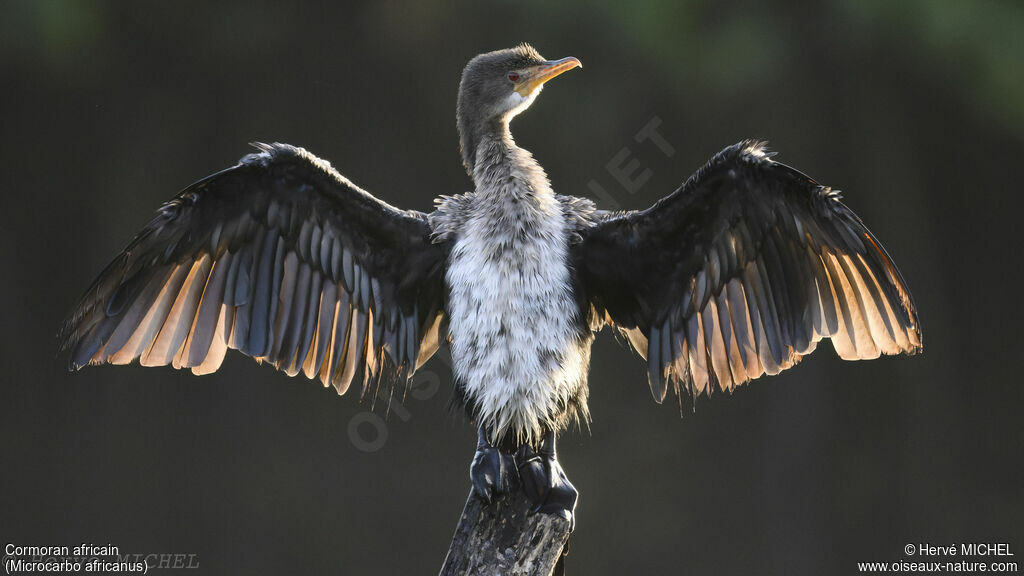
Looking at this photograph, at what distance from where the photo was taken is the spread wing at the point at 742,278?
2488mm

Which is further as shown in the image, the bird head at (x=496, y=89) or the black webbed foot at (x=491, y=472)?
the bird head at (x=496, y=89)

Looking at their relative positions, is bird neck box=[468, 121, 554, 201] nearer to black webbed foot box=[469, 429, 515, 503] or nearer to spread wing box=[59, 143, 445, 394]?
spread wing box=[59, 143, 445, 394]

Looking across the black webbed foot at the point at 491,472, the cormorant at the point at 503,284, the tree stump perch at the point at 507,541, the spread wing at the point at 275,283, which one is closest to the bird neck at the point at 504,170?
the cormorant at the point at 503,284

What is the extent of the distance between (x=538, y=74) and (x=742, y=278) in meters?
0.84

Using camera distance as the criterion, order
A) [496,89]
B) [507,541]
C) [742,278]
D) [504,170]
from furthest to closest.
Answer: [496,89]
[504,170]
[742,278]
[507,541]

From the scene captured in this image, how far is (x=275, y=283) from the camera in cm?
282

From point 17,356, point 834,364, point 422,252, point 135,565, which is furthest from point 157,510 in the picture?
point 834,364

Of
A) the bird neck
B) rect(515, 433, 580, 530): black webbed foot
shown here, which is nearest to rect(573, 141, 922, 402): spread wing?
the bird neck

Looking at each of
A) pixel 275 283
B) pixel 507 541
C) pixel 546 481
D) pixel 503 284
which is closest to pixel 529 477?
pixel 546 481

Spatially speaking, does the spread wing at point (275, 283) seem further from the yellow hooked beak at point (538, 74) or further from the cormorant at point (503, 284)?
the yellow hooked beak at point (538, 74)

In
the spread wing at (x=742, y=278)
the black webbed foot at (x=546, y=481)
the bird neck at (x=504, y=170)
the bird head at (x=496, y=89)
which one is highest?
the bird head at (x=496, y=89)

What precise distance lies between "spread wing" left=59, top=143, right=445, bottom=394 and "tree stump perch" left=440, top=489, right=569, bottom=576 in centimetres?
51

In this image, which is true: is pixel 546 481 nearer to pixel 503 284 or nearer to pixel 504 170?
pixel 503 284

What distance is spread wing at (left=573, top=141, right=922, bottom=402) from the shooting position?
2488 mm
